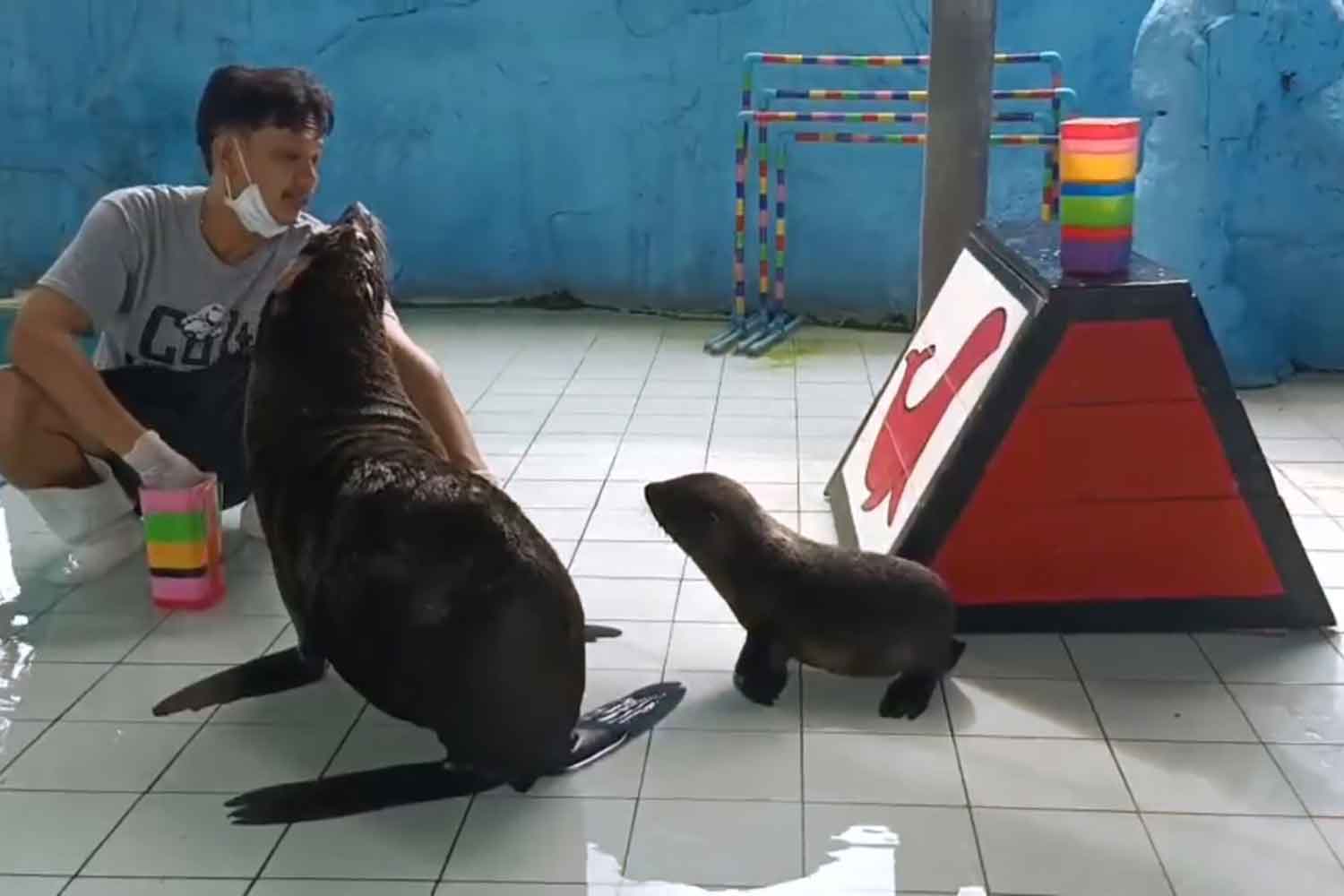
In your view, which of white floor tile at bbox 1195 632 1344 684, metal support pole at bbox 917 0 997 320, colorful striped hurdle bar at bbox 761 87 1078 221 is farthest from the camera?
colorful striped hurdle bar at bbox 761 87 1078 221

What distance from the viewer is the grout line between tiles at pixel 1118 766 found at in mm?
2410

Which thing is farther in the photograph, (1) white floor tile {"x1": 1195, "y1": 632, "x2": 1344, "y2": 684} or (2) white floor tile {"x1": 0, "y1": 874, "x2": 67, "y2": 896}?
(1) white floor tile {"x1": 1195, "y1": 632, "x2": 1344, "y2": 684}

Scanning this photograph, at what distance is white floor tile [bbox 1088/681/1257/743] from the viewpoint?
288 centimetres

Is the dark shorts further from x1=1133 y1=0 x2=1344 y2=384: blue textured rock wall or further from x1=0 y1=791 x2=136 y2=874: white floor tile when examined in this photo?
x1=1133 y1=0 x2=1344 y2=384: blue textured rock wall

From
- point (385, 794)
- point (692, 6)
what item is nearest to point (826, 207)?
point (692, 6)

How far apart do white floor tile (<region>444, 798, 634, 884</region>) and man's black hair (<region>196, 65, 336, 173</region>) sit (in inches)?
67.2

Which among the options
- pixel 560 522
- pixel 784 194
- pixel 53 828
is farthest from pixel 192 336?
pixel 784 194

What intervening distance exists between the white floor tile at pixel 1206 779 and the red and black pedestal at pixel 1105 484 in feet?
1.84

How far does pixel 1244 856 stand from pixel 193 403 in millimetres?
2635

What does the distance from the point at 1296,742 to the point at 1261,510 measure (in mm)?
615

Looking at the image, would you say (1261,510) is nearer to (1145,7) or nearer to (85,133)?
(1145,7)

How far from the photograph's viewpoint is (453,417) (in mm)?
3834

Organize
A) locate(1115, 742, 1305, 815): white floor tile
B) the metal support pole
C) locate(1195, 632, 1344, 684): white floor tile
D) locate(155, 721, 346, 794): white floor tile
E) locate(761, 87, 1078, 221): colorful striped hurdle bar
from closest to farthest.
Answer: locate(1115, 742, 1305, 815): white floor tile
locate(155, 721, 346, 794): white floor tile
locate(1195, 632, 1344, 684): white floor tile
the metal support pole
locate(761, 87, 1078, 221): colorful striped hurdle bar

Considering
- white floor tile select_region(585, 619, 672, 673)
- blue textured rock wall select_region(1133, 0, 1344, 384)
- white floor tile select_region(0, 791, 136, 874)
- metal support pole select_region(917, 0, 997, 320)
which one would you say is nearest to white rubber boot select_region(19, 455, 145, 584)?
white floor tile select_region(0, 791, 136, 874)
